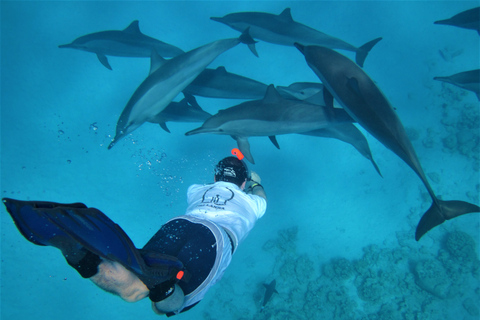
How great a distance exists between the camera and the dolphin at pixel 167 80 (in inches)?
180

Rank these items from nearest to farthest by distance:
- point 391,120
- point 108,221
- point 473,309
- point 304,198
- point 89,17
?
1. point 108,221
2. point 391,120
3. point 473,309
4. point 304,198
5. point 89,17

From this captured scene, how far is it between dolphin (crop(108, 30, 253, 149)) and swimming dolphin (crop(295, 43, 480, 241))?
226cm

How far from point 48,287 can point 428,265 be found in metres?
13.8

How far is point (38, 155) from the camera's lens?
9.34 meters

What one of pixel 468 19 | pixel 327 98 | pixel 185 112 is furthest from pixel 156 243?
pixel 468 19

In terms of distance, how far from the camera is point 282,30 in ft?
18.6

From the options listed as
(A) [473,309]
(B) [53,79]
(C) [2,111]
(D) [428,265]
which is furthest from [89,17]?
(A) [473,309]

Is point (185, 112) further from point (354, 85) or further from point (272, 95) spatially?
point (354, 85)

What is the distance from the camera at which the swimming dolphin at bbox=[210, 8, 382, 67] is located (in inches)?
215

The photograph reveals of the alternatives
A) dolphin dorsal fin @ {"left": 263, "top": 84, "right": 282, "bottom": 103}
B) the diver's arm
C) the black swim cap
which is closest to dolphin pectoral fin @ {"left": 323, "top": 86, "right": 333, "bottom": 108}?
dolphin dorsal fin @ {"left": 263, "top": 84, "right": 282, "bottom": 103}

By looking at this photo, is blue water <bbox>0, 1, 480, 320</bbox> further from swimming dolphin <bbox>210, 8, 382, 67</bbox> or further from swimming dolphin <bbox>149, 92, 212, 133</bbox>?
swimming dolphin <bbox>210, 8, 382, 67</bbox>

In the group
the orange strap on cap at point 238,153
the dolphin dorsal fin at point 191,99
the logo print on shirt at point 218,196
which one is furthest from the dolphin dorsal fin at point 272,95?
the dolphin dorsal fin at point 191,99

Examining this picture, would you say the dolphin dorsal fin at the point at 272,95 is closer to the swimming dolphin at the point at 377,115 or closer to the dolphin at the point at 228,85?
the swimming dolphin at the point at 377,115

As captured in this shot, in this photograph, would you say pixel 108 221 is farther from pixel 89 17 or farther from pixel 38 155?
pixel 89 17
